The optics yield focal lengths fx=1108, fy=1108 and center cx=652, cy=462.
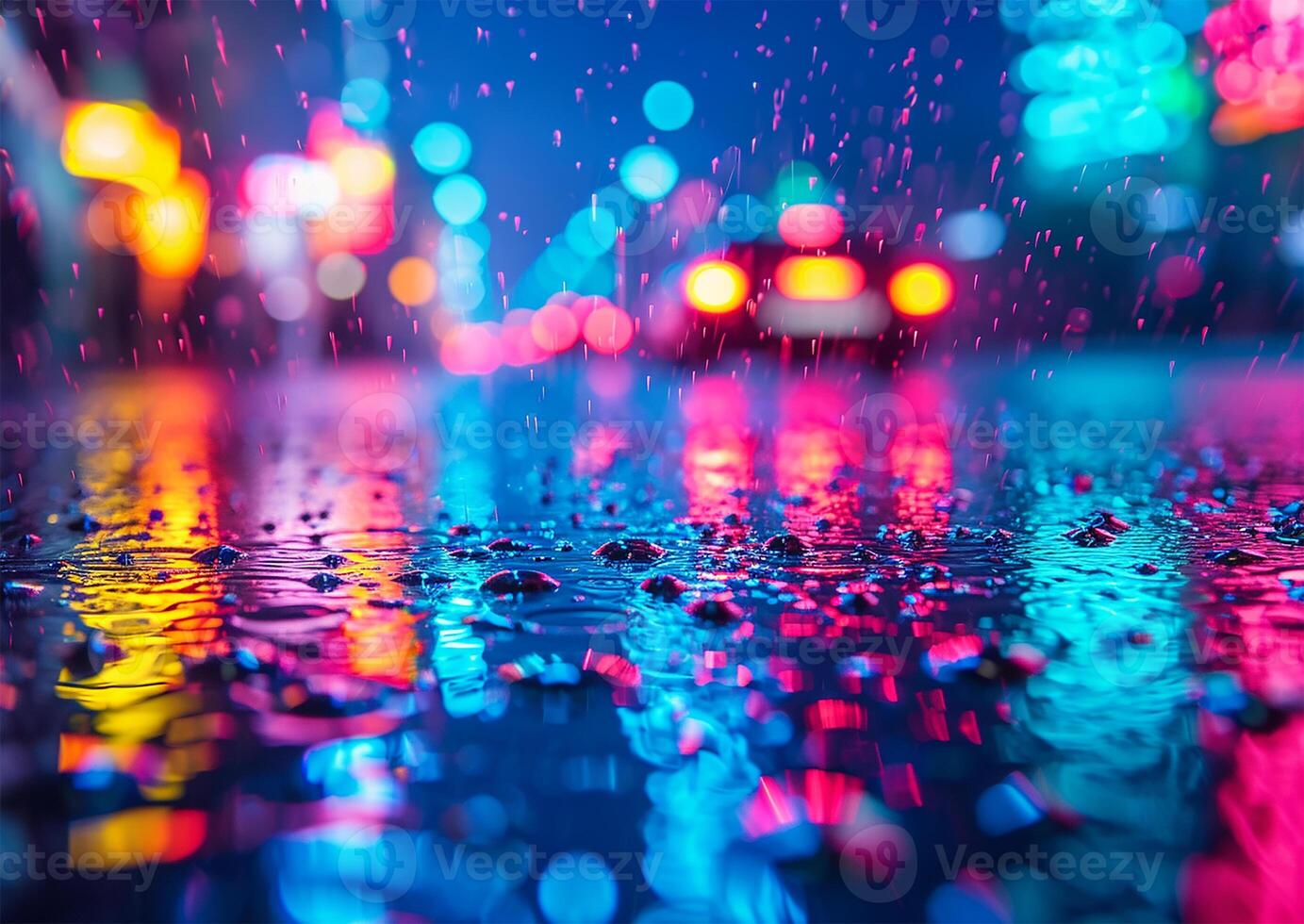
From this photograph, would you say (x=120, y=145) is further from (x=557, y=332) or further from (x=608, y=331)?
(x=608, y=331)

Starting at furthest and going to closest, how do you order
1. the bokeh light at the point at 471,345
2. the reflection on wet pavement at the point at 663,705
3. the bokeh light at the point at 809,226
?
the bokeh light at the point at 471,345 → the bokeh light at the point at 809,226 → the reflection on wet pavement at the point at 663,705

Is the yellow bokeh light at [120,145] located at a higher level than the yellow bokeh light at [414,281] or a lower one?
higher

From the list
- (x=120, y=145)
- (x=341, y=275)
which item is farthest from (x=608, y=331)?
(x=120, y=145)

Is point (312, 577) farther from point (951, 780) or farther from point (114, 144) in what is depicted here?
point (114, 144)

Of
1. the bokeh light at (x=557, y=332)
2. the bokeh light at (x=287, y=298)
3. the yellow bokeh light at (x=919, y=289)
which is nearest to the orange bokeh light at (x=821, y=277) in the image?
the yellow bokeh light at (x=919, y=289)

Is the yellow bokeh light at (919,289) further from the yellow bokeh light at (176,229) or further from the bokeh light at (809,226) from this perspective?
the yellow bokeh light at (176,229)

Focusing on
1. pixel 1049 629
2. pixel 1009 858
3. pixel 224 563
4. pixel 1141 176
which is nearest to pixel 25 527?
pixel 224 563

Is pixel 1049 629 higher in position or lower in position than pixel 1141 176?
lower
